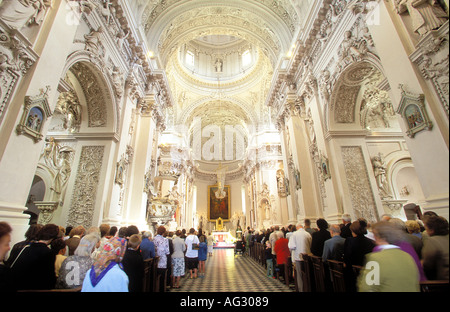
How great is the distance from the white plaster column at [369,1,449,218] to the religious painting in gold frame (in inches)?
983

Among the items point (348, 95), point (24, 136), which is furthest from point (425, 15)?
point (24, 136)

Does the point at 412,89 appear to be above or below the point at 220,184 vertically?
below

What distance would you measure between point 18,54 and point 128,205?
553 centimetres

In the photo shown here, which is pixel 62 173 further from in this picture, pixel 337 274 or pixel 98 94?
pixel 337 274

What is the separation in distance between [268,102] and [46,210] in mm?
11144

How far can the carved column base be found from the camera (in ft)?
20.1

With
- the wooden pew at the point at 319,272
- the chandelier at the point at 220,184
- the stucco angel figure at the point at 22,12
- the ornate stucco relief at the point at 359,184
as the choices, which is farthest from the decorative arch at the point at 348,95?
the chandelier at the point at 220,184

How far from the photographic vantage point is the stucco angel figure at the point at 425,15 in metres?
3.15

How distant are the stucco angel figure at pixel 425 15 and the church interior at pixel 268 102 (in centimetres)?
2

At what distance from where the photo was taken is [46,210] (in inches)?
245

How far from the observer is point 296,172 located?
29.6 feet

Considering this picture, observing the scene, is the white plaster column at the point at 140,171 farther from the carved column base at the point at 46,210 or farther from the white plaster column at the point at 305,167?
the white plaster column at the point at 305,167

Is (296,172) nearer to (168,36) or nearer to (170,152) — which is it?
(168,36)

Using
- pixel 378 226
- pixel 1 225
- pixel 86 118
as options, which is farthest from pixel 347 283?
pixel 86 118
